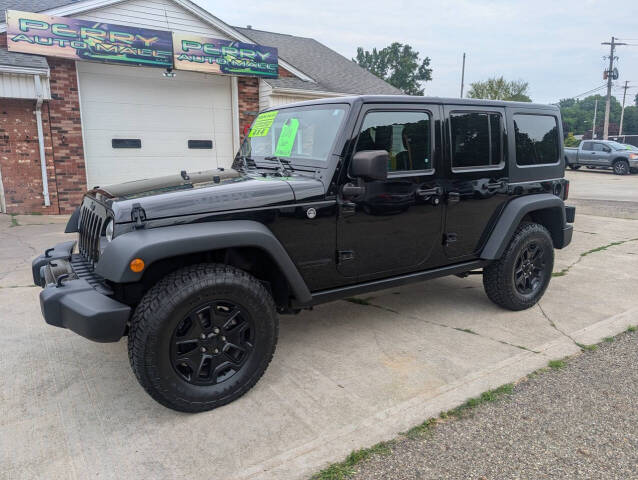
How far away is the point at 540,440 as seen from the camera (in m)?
2.47

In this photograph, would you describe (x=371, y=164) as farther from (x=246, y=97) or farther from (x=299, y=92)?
(x=299, y=92)

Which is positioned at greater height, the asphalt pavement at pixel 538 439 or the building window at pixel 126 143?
the building window at pixel 126 143

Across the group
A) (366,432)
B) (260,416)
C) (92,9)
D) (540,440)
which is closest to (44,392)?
(260,416)

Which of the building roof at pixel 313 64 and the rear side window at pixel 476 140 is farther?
the building roof at pixel 313 64

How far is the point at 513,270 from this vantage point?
4160mm

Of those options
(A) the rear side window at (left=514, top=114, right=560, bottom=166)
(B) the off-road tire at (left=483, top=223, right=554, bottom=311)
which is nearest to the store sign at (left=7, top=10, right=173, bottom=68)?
(A) the rear side window at (left=514, top=114, right=560, bottom=166)

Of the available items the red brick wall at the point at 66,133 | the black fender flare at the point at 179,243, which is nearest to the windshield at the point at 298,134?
the black fender flare at the point at 179,243

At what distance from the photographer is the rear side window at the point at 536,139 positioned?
415cm

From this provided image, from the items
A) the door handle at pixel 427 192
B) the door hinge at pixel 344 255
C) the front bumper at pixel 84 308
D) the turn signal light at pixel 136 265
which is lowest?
the front bumper at pixel 84 308

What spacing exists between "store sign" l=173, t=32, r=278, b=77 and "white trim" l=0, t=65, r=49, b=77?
2614mm

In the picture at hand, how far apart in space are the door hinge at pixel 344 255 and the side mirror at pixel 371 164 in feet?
1.78

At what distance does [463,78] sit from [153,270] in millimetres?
48228

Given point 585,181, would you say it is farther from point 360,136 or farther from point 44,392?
point 44,392

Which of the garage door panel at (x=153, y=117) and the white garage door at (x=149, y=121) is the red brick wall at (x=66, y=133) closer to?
the white garage door at (x=149, y=121)
